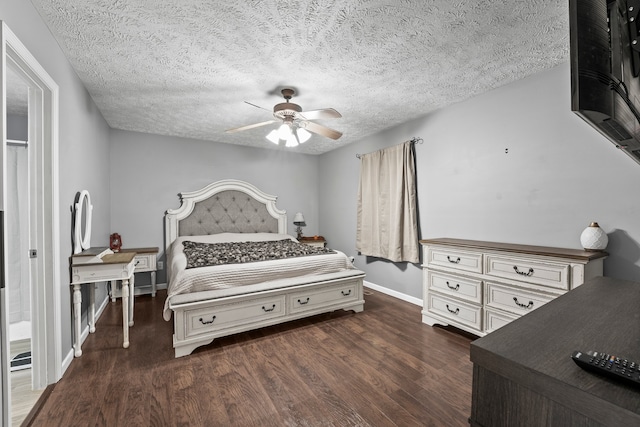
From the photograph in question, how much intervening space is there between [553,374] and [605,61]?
2.09 ft

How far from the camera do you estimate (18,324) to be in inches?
115

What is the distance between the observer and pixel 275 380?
1.97 meters

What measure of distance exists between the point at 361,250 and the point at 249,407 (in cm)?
291

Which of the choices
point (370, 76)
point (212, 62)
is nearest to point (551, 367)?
point (370, 76)

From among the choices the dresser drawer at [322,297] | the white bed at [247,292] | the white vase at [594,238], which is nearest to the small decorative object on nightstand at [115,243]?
the white bed at [247,292]

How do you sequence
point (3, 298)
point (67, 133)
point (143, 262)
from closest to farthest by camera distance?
point (3, 298), point (67, 133), point (143, 262)

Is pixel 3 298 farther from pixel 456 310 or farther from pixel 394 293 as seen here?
pixel 394 293

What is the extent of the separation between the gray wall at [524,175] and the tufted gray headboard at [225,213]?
7.99ft

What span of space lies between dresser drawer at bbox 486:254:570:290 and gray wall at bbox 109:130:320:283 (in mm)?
3622

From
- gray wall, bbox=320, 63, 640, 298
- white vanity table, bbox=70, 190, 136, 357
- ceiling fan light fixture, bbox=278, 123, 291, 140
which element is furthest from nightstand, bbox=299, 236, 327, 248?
white vanity table, bbox=70, 190, 136, 357

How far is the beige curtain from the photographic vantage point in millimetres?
3516

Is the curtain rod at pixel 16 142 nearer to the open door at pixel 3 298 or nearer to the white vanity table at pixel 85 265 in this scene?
the white vanity table at pixel 85 265

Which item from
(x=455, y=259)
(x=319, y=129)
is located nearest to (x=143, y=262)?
(x=319, y=129)

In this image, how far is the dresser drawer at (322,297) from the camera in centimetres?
284
